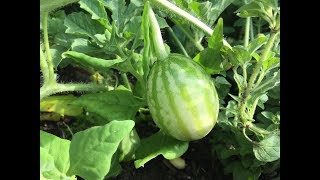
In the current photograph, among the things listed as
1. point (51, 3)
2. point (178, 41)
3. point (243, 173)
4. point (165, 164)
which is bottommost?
point (165, 164)

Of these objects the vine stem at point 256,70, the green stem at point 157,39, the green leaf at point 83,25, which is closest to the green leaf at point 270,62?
the vine stem at point 256,70

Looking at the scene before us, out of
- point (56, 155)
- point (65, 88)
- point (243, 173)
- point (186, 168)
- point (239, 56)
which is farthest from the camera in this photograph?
point (186, 168)

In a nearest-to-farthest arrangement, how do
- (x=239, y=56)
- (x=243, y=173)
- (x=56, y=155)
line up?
1. (x=56, y=155)
2. (x=239, y=56)
3. (x=243, y=173)

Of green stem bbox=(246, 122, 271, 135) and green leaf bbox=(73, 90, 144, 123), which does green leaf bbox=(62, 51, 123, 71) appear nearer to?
green leaf bbox=(73, 90, 144, 123)

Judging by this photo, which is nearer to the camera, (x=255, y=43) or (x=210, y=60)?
(x=255, y=43)

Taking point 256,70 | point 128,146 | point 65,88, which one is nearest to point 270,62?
point 256,70

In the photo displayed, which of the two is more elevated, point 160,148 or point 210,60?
point 210,60

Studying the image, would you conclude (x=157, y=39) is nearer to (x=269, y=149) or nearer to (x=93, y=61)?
(x=93, y=61)
